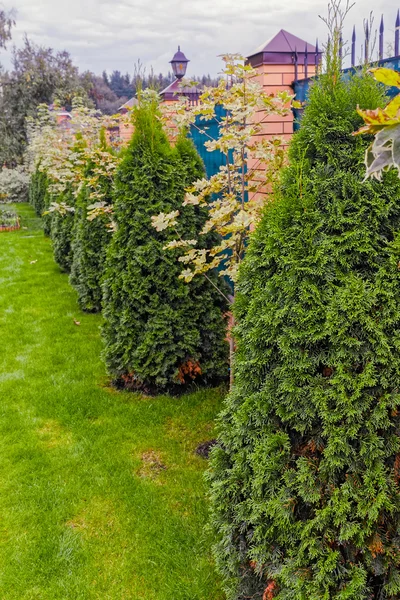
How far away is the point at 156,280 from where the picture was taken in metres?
4.56

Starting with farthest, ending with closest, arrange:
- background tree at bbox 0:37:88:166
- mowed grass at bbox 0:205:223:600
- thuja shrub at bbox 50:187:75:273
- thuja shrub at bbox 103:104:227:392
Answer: background tree at bbox 0:37:88:166, thuja shrub at bbox 50:187:75:273, thuja shrub at bbox 103:104:227:392, mowed grass at bbox 0:205:223:600

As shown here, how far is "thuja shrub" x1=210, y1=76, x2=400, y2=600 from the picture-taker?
6.15 ft

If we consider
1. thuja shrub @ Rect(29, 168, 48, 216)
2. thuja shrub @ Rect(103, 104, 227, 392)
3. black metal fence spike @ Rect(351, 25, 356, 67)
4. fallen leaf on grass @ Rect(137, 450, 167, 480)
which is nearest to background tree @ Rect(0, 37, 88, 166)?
thuja shrub @ Rect(29, 168, 48, 216)

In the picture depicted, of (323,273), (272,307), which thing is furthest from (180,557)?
(323,273)

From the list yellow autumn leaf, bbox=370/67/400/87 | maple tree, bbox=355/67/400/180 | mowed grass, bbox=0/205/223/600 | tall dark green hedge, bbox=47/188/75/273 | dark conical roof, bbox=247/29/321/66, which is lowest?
mowed grass, bbox=0/205/223/600

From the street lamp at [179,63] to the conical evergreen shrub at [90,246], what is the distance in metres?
1.30

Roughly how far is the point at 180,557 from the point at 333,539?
1.24 metres

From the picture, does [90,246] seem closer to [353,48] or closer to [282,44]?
[282,44]

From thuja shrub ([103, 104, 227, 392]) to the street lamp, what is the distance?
94.5 inches

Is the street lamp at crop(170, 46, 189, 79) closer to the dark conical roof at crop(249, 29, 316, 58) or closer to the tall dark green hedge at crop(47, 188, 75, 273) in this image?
the dark conical roof at crop(249, 29, 316, 58)

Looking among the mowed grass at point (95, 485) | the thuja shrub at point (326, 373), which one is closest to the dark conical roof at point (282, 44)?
the thuja shrub at point (326, 373)

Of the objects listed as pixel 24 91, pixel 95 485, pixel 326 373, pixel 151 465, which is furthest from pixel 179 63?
pixel 24 91

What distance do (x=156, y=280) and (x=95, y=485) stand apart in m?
1.82

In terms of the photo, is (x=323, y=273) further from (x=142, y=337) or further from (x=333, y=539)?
(x=142, y=337)
